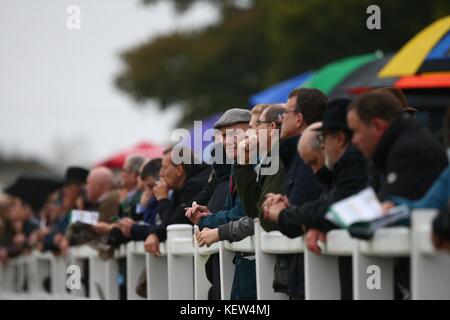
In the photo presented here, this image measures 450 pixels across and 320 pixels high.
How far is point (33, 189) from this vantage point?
27828mm

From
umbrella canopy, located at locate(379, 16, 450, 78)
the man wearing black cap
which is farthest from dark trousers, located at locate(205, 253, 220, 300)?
the man wearing black cap

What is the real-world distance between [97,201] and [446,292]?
1141 cm

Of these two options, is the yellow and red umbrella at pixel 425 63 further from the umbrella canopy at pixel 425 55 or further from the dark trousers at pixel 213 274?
the dark trousers at pixel 213 274

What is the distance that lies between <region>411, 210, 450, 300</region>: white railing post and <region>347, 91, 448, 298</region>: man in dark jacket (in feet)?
1.82

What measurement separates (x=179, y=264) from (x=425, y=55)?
224 inches

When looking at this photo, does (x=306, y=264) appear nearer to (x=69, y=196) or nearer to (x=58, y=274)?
(x=69, y=196)

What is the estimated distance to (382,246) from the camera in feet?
23.4

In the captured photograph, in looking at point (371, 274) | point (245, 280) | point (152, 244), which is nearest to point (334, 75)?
point (152, 244)

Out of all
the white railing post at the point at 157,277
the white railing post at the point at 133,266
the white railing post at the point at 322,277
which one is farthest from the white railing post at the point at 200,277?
the white railing post at the point at 322,277

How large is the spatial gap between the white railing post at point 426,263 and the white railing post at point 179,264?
4843 millimetres

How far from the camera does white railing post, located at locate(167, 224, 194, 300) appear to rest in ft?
38.6

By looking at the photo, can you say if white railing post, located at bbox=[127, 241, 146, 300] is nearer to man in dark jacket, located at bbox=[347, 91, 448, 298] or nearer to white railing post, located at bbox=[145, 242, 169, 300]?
white railing post, located at bbox=[145, 242, 169, 300]

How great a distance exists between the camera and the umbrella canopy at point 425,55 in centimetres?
1666
